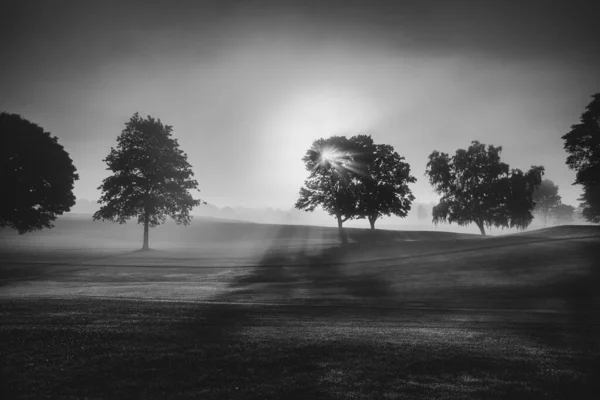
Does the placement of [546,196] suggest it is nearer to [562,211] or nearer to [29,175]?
[562,211]

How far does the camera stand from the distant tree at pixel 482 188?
50.5 meters

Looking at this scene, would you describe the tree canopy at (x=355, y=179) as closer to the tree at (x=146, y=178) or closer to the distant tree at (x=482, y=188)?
the distant tree at (x=482, y=188)

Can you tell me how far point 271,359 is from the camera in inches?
271

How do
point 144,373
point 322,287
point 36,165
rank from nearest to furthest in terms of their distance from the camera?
point 144,373 < point 322,287 < point 36,165

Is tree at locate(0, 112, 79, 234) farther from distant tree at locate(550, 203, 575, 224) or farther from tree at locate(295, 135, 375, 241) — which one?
distant tree at locate(550, 203, 575, 224)

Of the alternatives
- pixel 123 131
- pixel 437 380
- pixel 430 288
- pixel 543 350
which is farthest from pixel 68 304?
pixel 123 131

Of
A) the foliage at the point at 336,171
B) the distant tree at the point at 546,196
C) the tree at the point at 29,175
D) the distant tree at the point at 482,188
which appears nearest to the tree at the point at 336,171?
the foliage at the point at 336,171

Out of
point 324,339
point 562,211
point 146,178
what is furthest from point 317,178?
point 562,211

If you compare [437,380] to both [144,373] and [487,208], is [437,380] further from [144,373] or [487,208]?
[487,208]

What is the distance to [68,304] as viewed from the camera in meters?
12.4

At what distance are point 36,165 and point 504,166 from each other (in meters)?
67.7

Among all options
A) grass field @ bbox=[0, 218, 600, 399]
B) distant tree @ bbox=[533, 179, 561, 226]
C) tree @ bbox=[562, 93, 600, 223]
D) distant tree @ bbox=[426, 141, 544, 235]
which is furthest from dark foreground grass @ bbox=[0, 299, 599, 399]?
distant tree @ bbox=[533, 179, 561, 226]

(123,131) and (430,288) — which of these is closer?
(430,288)

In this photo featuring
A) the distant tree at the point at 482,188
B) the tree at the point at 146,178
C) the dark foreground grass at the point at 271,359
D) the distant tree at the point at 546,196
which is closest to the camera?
the dark foreground grass at the point at 271,359
